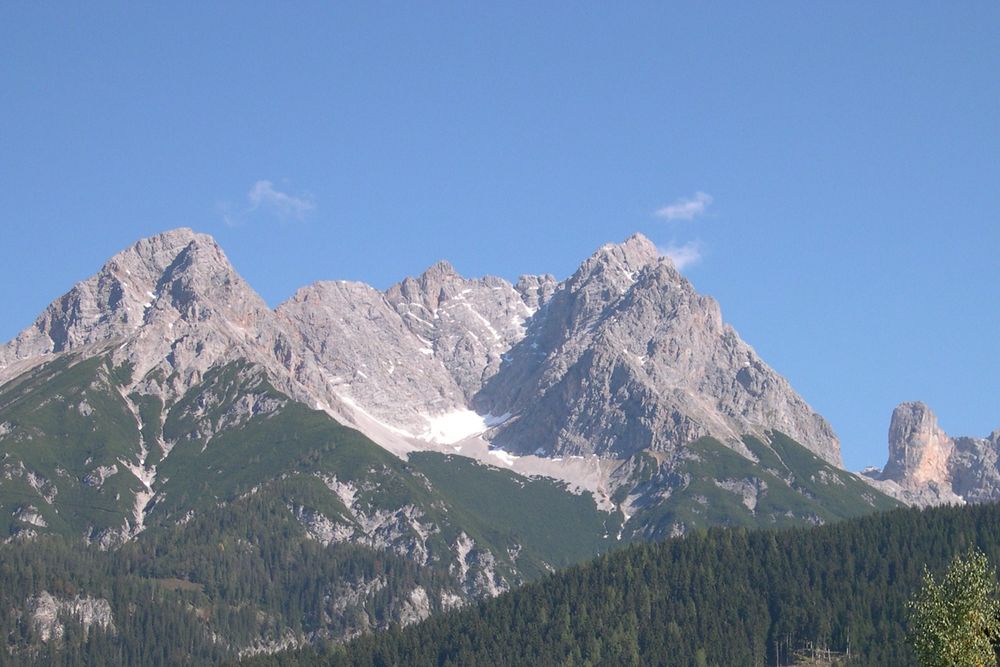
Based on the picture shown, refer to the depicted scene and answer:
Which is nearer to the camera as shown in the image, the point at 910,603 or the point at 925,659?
the point at 925,659

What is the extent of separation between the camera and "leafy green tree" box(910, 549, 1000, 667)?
96706 millimetres

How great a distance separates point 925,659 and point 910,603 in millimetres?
9652

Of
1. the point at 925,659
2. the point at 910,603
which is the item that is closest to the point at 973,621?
the point at 925,659

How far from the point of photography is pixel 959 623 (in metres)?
97.6

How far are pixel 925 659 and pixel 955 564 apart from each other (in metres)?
6.01

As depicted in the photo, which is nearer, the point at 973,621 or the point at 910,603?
the point at 973,621

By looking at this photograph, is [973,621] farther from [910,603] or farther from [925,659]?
[910,603]

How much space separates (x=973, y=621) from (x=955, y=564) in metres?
3.73

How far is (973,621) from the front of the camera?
97.2 m

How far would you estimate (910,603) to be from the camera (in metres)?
107

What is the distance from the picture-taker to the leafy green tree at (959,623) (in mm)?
96706

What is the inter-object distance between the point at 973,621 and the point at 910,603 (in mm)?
10152

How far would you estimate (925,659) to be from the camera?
97.9 meters
